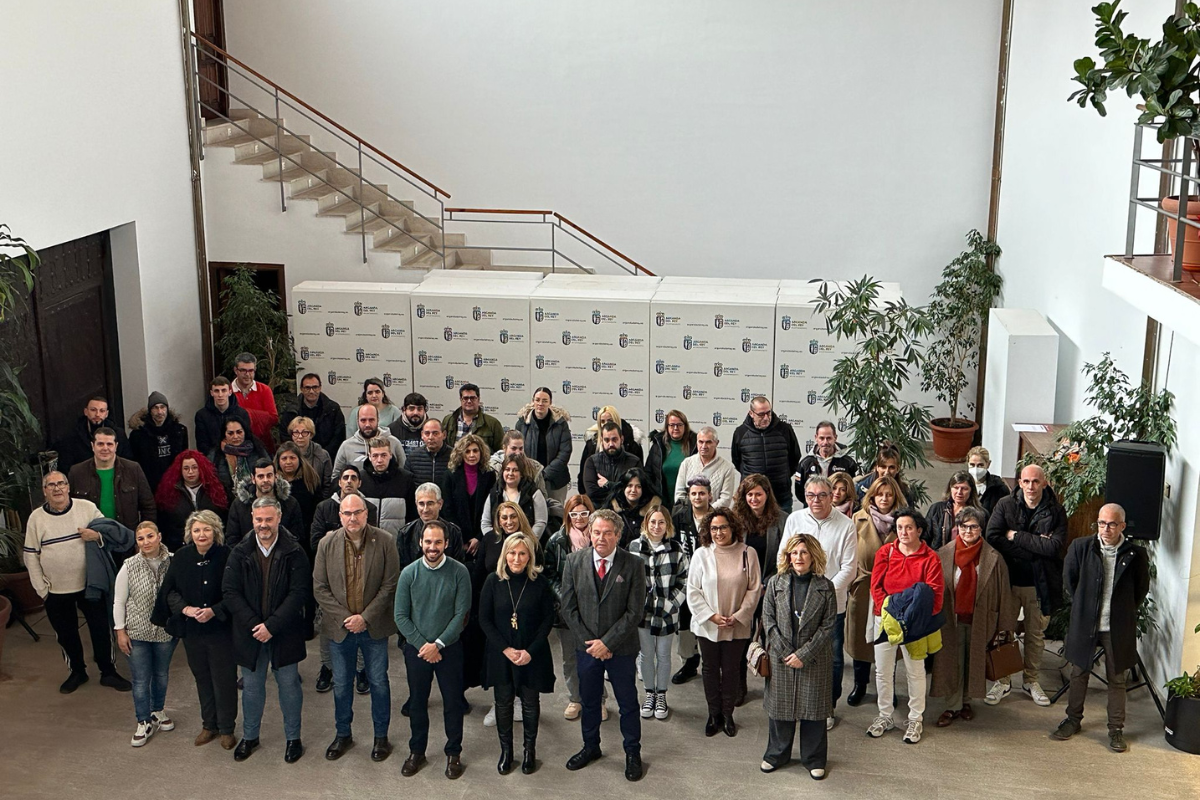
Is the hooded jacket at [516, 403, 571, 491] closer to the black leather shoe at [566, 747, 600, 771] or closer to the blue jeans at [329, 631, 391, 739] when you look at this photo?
the blue jeans at [329, 631, 391, 739]

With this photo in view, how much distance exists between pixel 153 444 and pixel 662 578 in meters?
4.59

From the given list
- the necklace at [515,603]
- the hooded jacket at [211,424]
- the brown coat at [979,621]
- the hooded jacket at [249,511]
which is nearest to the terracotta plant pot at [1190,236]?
the brown coat at [979,621]

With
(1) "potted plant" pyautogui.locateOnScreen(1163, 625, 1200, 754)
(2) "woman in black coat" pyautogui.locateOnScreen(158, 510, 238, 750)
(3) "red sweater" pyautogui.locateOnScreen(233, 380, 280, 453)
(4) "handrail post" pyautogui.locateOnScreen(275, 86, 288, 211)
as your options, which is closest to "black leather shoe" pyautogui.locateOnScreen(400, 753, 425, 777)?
(2) "woman in black coat" pyautogui.locateOnScreen(158, 510, 238, 750)

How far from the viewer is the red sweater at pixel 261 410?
10.8 m

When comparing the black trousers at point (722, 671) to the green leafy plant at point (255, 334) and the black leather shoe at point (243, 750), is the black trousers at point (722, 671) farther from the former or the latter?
the green leafy plant at point (255, 334)

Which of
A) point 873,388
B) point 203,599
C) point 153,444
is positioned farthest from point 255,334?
point 873,388

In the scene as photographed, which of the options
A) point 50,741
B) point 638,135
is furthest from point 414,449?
point 638,135

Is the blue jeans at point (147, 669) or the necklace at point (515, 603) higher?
the necklace at point (515, 603)

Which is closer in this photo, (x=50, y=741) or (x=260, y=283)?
(x=50, y=741)

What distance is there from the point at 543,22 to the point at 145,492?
8459 mm

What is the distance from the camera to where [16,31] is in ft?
30.7

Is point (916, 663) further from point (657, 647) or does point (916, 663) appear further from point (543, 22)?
point (543, 22)

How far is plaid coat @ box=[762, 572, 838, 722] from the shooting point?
691cm

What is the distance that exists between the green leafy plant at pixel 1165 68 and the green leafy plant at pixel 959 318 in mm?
7437
